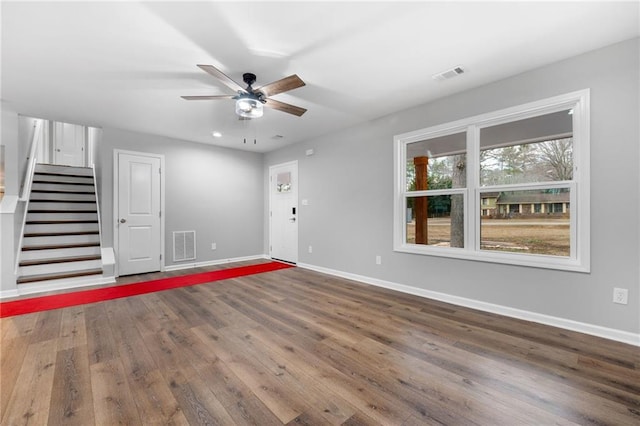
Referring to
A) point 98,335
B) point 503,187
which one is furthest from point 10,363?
point 503,187

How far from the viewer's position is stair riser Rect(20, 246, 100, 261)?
4081mm

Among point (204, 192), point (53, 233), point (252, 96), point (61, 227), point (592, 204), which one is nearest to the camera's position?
point (592, 204)

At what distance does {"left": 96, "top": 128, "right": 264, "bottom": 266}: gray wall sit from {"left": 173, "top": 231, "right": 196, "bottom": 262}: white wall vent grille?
0.08 meters

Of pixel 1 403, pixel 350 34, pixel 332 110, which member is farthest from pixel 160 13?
pixel 1 403

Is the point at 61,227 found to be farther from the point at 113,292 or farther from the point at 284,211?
the point at 284,211

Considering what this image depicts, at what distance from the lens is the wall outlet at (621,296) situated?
2.28 m

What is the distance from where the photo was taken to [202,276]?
15.3 feet

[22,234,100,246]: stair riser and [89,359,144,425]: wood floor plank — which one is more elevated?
[22,234,100,246]: stair riser

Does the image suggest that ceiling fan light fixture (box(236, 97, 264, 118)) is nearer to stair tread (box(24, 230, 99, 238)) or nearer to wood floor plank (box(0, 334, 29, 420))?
Result: wood floor plank (box(0, 334, 29, 420))

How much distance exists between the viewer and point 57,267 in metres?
4.15

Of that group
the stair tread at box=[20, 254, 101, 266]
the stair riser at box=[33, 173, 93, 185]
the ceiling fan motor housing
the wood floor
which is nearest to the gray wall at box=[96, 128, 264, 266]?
the stair tread at box=[20, 254, 101, 266]

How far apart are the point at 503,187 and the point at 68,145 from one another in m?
9.86

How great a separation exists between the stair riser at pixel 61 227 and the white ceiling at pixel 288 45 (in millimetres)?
2050

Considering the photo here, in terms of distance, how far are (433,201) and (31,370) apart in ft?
14.0
